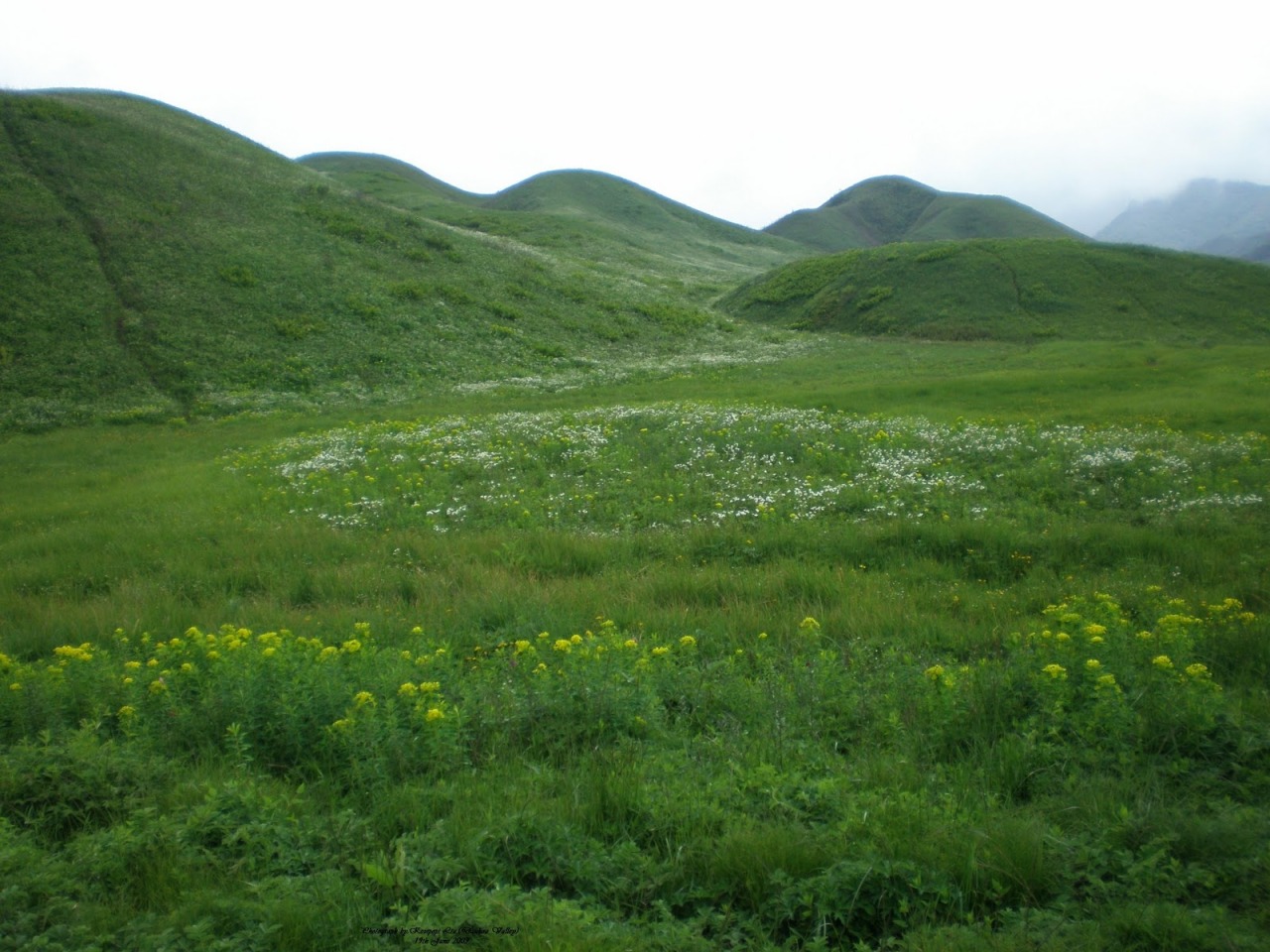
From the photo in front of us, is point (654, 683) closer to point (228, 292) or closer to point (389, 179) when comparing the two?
point (228, 292)

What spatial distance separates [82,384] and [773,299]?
44741 millimetres

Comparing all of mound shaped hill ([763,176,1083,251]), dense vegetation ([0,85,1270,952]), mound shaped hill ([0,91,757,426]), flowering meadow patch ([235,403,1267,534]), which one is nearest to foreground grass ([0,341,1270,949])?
dense vegetation ([0,85,1270,952])

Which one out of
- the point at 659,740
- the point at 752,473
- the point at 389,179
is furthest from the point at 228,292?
the point at 389,179

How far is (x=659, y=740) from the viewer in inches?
191

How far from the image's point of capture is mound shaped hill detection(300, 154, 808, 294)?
7812 centimetres

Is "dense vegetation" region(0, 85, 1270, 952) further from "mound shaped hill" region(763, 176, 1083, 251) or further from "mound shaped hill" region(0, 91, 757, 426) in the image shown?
"mound shaped hill" region(763, 176, 1083, 251)

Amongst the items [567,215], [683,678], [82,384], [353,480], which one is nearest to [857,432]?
[353,480]

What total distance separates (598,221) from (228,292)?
72.7 metres

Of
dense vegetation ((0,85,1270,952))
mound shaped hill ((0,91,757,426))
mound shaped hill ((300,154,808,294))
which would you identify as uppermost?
mound shaped hill ((300,154,808,294))

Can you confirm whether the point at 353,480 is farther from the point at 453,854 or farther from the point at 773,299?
the point at 773,299

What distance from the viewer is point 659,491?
13234mm

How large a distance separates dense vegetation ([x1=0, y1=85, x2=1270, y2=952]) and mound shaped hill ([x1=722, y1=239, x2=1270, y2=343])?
2354 centimetres

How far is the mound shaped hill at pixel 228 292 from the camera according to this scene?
29.6 meters

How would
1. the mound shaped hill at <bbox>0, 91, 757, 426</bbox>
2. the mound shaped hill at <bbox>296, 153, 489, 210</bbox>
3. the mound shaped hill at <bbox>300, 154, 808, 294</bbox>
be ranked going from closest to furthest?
1. the mound shaped hill at <bbox>0, 91, 757, 426</bbox>
2. the mound shaped hill at <bbox>300, 154, 808, 294</bbox>
3. the mound shaped hill at <bbox>296, 153, 489, 210</bbox>
